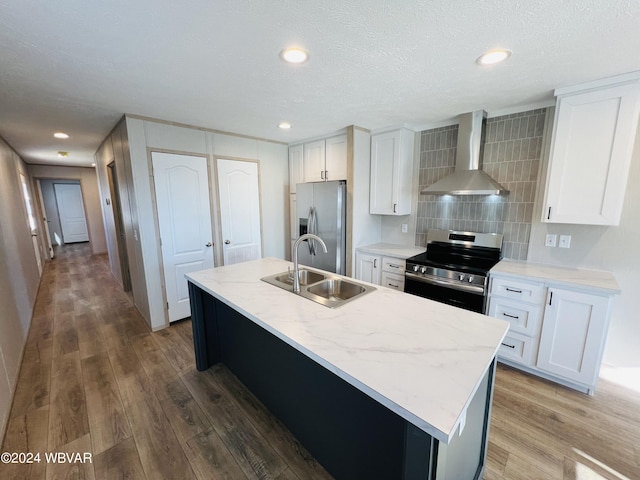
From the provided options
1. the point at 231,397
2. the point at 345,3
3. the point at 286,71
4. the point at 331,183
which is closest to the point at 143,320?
the point at 231,397

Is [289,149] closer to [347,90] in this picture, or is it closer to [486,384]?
[347,90]

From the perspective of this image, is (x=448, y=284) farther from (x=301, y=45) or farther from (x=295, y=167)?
(x=295, y=167)

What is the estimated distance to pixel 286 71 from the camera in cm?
177

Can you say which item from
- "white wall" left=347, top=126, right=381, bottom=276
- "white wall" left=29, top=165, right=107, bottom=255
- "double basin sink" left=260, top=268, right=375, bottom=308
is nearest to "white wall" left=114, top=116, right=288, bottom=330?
Answer: "white wall" left=347, top=126, right=381, bottom=276

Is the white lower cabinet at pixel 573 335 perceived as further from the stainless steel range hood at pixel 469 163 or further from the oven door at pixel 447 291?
the stainless steel range hood at pixel 469 163

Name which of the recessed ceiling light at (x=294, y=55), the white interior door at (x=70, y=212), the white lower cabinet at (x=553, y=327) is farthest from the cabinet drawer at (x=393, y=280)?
the white interior door at (x=70, y=212)

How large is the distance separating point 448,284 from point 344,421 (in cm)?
170

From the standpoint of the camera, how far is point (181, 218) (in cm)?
311

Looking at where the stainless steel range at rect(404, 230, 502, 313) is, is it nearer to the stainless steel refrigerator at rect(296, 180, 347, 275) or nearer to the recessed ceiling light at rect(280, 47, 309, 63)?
the stainless steel refrigerator at rect(296, 180, 347, 275)

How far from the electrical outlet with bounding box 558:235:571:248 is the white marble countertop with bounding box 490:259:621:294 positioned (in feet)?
0.64

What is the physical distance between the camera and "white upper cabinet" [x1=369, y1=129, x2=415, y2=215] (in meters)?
3.17

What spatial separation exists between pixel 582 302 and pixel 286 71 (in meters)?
2.70

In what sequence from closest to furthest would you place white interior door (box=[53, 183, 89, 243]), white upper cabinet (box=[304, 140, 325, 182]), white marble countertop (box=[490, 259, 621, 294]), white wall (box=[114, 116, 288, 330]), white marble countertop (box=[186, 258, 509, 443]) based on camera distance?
1. white marble countertop (box=[186, 258, 509, 443])
2. white marble countertop (box=[490, 259, 621, 294])
3. white wall (box=[114, 116, 288, 330])
4. white upper cabinet (box=[304, 140, 325, 182])
5. white interior door (box=[53, 183, 89, 243])

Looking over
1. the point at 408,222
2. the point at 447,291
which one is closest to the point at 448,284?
the point at 447,291
